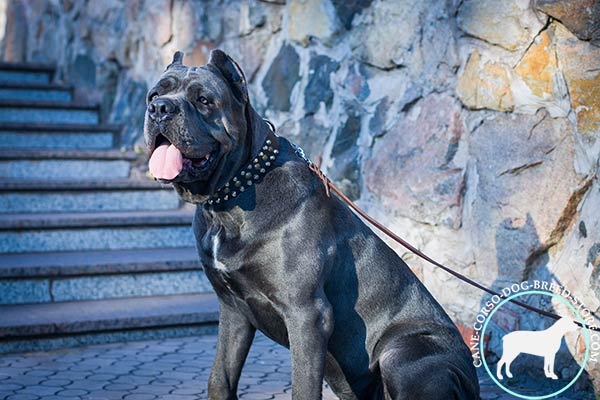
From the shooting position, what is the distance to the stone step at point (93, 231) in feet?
16.6

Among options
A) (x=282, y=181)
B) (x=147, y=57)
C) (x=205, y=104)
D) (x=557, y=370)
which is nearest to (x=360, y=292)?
(x=282, y=181)

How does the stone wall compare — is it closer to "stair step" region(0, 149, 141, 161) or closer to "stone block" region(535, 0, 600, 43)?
"stone block" region(535, 0, 600, 43)

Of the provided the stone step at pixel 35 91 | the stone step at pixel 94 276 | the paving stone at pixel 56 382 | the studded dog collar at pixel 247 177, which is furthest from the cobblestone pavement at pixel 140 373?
the stone step at pixel 35 91

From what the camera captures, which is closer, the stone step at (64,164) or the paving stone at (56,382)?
the paving stone at (56,382)

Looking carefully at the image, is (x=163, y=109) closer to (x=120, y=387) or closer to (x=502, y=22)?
(x=120, y=387)

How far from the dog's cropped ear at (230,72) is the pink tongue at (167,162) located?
0.29 metres

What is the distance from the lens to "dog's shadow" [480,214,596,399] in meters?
3.36

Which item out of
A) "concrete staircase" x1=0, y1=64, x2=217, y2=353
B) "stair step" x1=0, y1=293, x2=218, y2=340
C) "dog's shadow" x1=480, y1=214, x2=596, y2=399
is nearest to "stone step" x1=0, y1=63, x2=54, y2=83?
"concrete staircase" x1=0, y1=64, x2=217, y2=353

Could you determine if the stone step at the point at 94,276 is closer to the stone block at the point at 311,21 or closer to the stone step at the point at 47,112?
the stone block at the point at 311,21

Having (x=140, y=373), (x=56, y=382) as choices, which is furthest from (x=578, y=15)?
(x=56, y=382)

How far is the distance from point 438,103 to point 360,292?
1524 mm

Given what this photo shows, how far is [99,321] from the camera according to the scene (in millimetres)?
4262

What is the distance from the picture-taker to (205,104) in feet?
8.39

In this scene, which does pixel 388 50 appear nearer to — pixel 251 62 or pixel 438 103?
pixel 438 103
